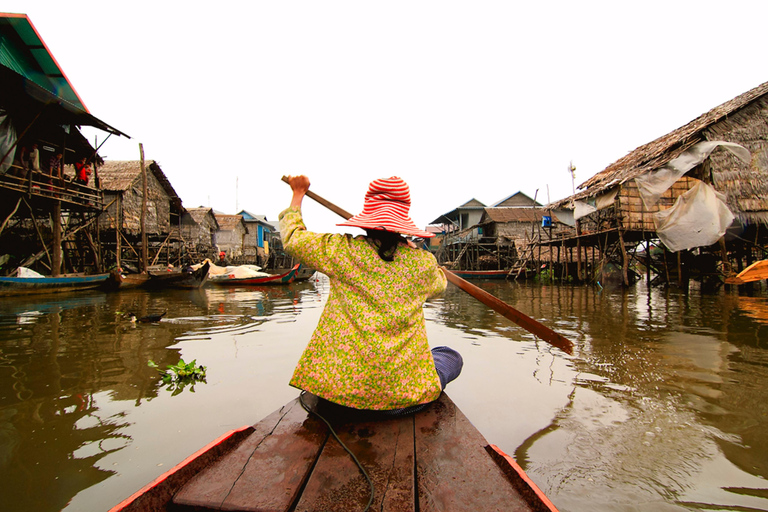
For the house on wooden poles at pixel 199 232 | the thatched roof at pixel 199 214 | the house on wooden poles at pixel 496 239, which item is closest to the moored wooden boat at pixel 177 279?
the house on wooden poles at pixel 199 232

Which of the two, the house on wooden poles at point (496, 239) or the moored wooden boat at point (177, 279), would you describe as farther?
the house on wooden poles at point (496, 239)

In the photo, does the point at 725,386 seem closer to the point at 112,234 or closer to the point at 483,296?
the point at 483,296

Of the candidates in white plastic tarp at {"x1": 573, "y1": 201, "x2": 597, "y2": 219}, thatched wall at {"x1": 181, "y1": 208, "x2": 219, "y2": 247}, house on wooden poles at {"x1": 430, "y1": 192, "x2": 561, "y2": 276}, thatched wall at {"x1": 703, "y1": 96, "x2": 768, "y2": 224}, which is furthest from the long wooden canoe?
thatched wall at {"x1": 181, "y1": 208, "x2": 219, "y2": 247}

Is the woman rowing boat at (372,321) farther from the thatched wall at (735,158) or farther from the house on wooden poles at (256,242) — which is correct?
the house on wooden poles at (256,242)

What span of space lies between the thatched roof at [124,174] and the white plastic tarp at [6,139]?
7276mm

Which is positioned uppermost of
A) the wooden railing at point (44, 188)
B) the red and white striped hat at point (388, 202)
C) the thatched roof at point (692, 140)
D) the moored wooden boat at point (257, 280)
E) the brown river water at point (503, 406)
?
the thatched roof at point (692, 140)

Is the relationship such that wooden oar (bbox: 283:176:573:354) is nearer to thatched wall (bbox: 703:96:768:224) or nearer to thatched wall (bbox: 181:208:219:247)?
thatched wall (bbox: 703:96:768:224)

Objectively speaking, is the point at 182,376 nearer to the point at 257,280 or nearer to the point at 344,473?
the point at 344,473

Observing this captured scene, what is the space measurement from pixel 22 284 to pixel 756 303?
1752 cm

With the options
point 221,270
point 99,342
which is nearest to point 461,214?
point 221,270

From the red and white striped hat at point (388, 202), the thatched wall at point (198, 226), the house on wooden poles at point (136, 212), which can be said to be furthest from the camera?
the thatched wall at point (198, 226)

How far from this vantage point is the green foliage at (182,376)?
3.16 m

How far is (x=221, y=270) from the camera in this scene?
1862cm

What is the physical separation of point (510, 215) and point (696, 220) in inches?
703
